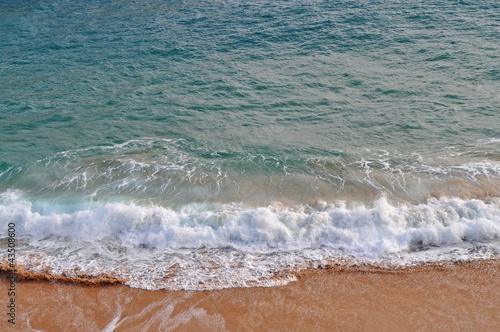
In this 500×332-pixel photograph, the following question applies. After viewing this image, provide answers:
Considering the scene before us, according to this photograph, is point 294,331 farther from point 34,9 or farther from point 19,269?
point 34,9

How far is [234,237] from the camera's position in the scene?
9391 millimetres

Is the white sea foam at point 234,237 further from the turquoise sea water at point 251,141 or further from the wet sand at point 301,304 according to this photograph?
the wet sand at point 301,304

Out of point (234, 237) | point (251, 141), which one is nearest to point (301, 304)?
point (234, 237)

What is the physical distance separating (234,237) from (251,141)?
4.56 metres

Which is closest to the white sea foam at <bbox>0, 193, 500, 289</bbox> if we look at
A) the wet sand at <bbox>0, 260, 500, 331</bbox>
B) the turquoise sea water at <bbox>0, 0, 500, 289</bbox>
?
the turquoise sea water at <bbox>0, 0, 500, 289</bbox>

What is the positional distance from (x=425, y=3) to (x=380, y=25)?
14.5ft

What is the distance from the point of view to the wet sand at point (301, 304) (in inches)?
288

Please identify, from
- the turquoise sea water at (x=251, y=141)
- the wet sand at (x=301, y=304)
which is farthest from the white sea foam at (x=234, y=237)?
the wet sand at (x=301, y=304)

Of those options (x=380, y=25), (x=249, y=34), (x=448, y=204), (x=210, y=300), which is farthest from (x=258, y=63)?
(x=210, y=300)

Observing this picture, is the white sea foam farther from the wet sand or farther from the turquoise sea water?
the wet sand

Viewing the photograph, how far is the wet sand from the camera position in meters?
7.31

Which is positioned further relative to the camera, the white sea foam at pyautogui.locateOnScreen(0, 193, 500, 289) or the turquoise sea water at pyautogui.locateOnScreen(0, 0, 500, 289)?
the turquoise sea water at pyautogui.locateOnScreen(0, 0, 500, 289)

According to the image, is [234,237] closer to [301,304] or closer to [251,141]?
[301,304]

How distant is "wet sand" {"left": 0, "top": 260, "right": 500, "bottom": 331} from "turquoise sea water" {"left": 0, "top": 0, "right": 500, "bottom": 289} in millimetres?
443
